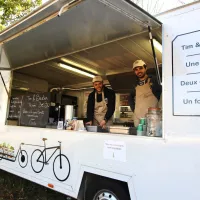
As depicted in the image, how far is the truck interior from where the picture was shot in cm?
237

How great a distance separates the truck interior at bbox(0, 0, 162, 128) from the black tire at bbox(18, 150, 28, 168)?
167 cm

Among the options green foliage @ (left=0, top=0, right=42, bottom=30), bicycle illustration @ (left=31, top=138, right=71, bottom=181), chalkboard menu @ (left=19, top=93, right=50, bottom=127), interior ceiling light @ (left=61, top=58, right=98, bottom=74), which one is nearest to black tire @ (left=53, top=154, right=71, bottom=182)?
bicycle illustration @ (left=31, top=138, right=71, bottom=181)

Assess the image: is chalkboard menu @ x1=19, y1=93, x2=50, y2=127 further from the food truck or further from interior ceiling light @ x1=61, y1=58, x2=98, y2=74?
interior ceiling light @ x1=61, y1=58, x2=98, y2=74

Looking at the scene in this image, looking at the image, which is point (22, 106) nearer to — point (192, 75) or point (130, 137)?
point (130, 137)

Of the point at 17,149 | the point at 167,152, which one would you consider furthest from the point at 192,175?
the point at 17,149

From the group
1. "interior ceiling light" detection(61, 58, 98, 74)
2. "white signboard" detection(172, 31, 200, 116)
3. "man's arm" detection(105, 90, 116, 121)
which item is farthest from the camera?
"interior ceiling light" detection(61, 58, 98, 74)

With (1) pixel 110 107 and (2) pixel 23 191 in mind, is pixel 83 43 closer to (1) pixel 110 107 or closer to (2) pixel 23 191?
(1) pixel 110 107

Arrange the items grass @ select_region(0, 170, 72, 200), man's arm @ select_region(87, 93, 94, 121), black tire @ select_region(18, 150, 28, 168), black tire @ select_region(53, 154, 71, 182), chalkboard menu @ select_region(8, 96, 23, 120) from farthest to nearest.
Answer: chalkboard menu @ select_region(8, 96, 23, 120), man's arm @ select_region(87, 93, 94, 121), grass @ select_region(0, 170, 72, 200), black tire @ select_region(18, 150, 28, 168), black tire @ select_region(53, 154, 71, 182)

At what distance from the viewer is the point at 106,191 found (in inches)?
94.8

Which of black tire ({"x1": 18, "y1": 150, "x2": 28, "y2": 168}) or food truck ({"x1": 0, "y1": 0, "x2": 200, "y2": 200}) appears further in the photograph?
black tire ({"x1": 18, "y1": 150, "x2": 28, "y2": 168})

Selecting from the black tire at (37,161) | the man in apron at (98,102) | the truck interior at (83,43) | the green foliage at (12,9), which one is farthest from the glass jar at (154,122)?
the green foliage at (12,9)

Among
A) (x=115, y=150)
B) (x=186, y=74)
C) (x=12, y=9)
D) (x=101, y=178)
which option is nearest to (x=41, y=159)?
(x=101, y=178)

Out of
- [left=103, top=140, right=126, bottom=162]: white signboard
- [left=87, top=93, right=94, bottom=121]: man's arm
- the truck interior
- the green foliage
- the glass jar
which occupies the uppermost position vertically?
the green foliage

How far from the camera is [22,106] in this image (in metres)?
4.17
